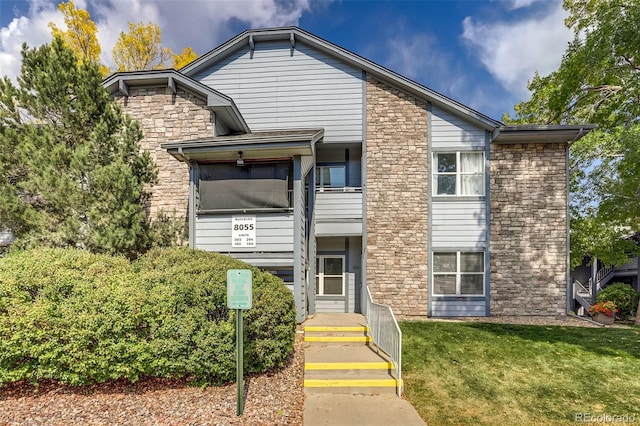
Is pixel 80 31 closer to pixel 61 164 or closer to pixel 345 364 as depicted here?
pixel 61 164

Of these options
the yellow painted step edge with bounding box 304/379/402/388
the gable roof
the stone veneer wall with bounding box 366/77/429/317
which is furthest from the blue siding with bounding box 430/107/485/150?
the yellow painted step edge with bounding box 304/379/402/388

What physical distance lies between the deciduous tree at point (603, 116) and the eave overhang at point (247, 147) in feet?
35.3

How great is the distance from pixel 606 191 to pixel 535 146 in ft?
12.4

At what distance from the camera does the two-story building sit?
9.86 m

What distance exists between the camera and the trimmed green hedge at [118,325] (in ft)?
15.2

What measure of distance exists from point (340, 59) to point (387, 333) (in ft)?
30.1

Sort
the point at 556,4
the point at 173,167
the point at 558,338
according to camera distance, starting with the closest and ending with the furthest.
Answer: the point at 558,338, the point at 173,167, the point at 556,4

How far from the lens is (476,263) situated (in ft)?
32.9

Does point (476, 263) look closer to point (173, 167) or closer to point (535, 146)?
point (535, 146)

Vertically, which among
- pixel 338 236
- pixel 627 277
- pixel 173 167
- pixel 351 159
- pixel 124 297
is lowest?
pixel 627 277

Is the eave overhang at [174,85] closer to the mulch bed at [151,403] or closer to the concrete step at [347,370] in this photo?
the mulch bed at [151,403]

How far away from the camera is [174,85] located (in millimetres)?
8898

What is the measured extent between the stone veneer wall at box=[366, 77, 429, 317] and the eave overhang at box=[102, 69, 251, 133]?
4.82m

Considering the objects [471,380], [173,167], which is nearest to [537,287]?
[471,380]
